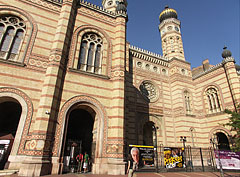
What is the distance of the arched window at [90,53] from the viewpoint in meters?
12.1

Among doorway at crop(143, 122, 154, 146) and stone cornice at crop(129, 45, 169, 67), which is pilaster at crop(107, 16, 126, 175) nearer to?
stone cornice at crop(129, 45, 169, 67)

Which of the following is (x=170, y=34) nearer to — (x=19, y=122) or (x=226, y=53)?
(x=226, y=53)

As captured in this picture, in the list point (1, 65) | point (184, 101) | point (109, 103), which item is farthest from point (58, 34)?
point (184, 101)

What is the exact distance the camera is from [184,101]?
19375mm

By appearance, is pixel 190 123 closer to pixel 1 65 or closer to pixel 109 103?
pixel 109 103

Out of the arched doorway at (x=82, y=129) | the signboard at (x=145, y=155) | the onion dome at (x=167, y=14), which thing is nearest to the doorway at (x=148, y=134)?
A: the signboard at (x=145, y=155)

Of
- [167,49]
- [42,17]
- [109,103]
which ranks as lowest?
[109,103]

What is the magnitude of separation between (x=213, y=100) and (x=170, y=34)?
40.5ft

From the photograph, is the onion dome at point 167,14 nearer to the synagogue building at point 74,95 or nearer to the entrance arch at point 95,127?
the synagogue building at point 74,95

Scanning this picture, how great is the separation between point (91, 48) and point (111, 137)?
733 cm

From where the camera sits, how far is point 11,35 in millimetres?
10594

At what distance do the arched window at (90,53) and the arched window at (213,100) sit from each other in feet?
50.8

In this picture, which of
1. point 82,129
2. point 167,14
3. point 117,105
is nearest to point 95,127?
point 117,105

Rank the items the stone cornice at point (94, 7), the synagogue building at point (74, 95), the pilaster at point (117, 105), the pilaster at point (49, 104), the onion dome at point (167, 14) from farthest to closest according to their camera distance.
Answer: the onion dome at point (167, 14) → the stone cornice at point (94, 7) → the pilaster at point (117, 105) → the synagogue building at point (74, 95) → the pilaster at point (49, 104)
